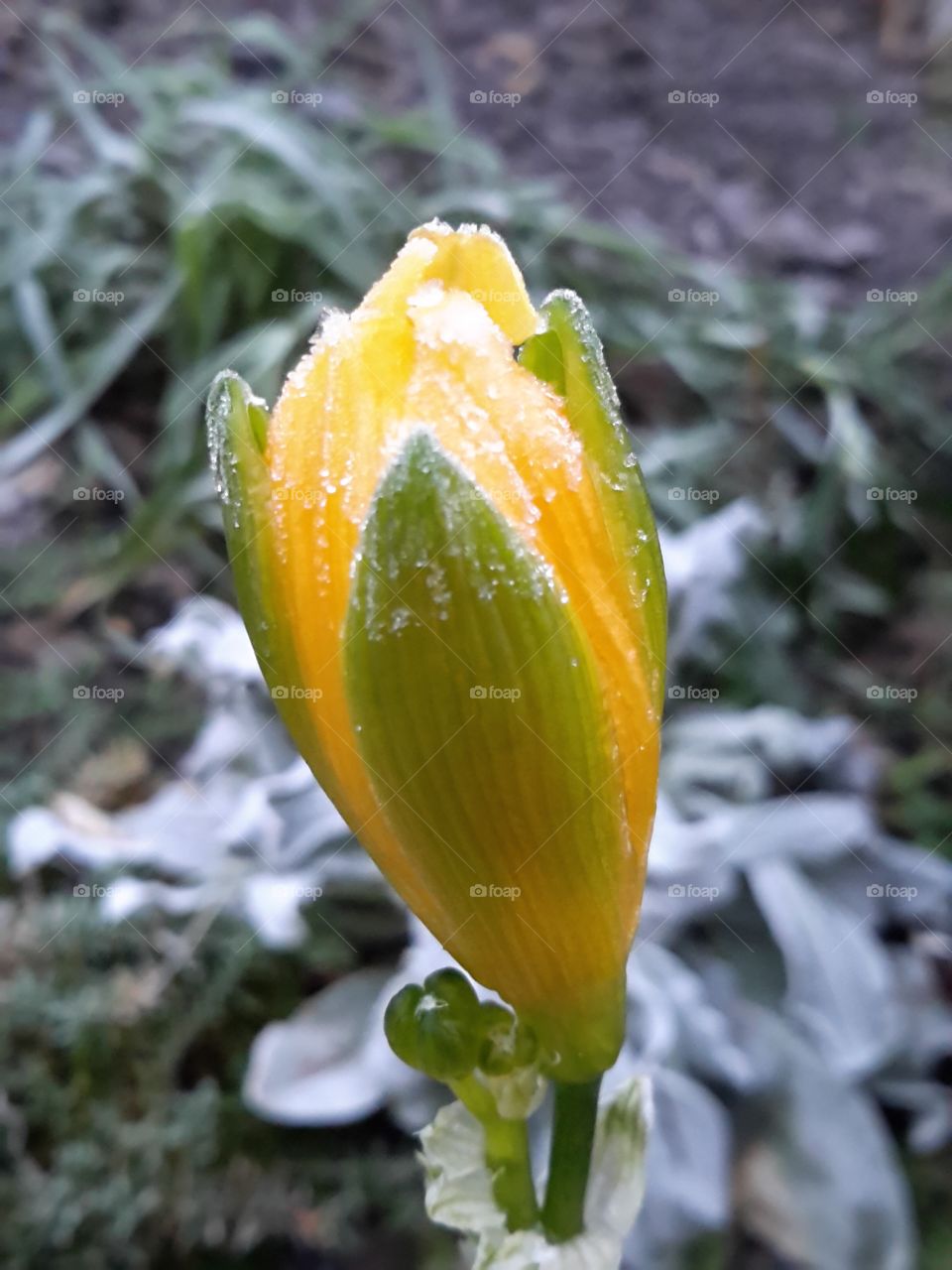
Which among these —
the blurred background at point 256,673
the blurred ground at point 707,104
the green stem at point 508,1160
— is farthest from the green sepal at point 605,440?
the blurred ground at point 707,104

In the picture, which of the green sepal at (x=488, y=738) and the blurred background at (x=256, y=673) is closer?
the green sepal at (x=488, y=738)

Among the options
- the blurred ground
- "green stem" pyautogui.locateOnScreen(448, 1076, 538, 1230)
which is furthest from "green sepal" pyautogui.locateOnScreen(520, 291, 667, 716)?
the blurred ground

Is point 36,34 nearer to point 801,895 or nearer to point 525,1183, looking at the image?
point 801,895

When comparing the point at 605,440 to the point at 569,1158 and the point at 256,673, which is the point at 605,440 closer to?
the point at 569,1158

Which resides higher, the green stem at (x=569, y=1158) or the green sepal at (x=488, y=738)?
the green sepal at (x=488, y=738)

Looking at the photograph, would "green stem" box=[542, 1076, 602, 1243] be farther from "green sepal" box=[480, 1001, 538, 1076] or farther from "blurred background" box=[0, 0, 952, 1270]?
"blurred background" box=[0, 0, 952, 1270]

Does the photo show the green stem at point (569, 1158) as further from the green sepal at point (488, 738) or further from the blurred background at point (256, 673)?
the blurred background at point (256, 673)

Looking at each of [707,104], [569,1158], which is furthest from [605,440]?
[707,104]
